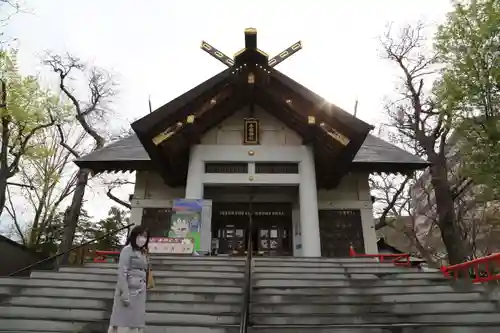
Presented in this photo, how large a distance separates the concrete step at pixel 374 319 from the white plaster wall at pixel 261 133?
720cm

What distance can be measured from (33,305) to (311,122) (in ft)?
26.5

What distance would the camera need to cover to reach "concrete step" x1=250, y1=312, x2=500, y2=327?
5.05 meters

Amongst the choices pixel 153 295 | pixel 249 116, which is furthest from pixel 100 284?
pixel 249 116

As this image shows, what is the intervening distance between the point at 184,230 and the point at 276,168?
3.71 m

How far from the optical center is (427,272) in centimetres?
709

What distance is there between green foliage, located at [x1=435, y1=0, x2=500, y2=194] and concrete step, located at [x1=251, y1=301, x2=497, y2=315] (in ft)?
22.4

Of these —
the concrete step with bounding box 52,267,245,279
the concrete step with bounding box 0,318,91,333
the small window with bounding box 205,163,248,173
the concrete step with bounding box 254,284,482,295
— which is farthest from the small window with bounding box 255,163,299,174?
the concrete step with bounding box 0,318,91,333

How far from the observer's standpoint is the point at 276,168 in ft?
37.7

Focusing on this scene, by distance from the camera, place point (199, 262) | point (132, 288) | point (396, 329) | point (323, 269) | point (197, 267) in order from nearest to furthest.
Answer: point (132, 288), point (396, 329), point (197, 267), point (323, 269), point (199, 262)

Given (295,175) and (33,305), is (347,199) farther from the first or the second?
(33,305)

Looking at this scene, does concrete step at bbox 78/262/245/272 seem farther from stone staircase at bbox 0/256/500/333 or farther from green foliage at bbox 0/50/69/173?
Result: green foliage at bbox 0/50/69/173

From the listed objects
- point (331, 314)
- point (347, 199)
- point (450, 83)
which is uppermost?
point (450, 83)

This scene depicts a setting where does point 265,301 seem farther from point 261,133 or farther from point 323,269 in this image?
point 261,133

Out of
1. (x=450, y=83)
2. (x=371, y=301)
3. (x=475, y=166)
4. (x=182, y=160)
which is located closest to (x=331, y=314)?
(x=371, y=301)
